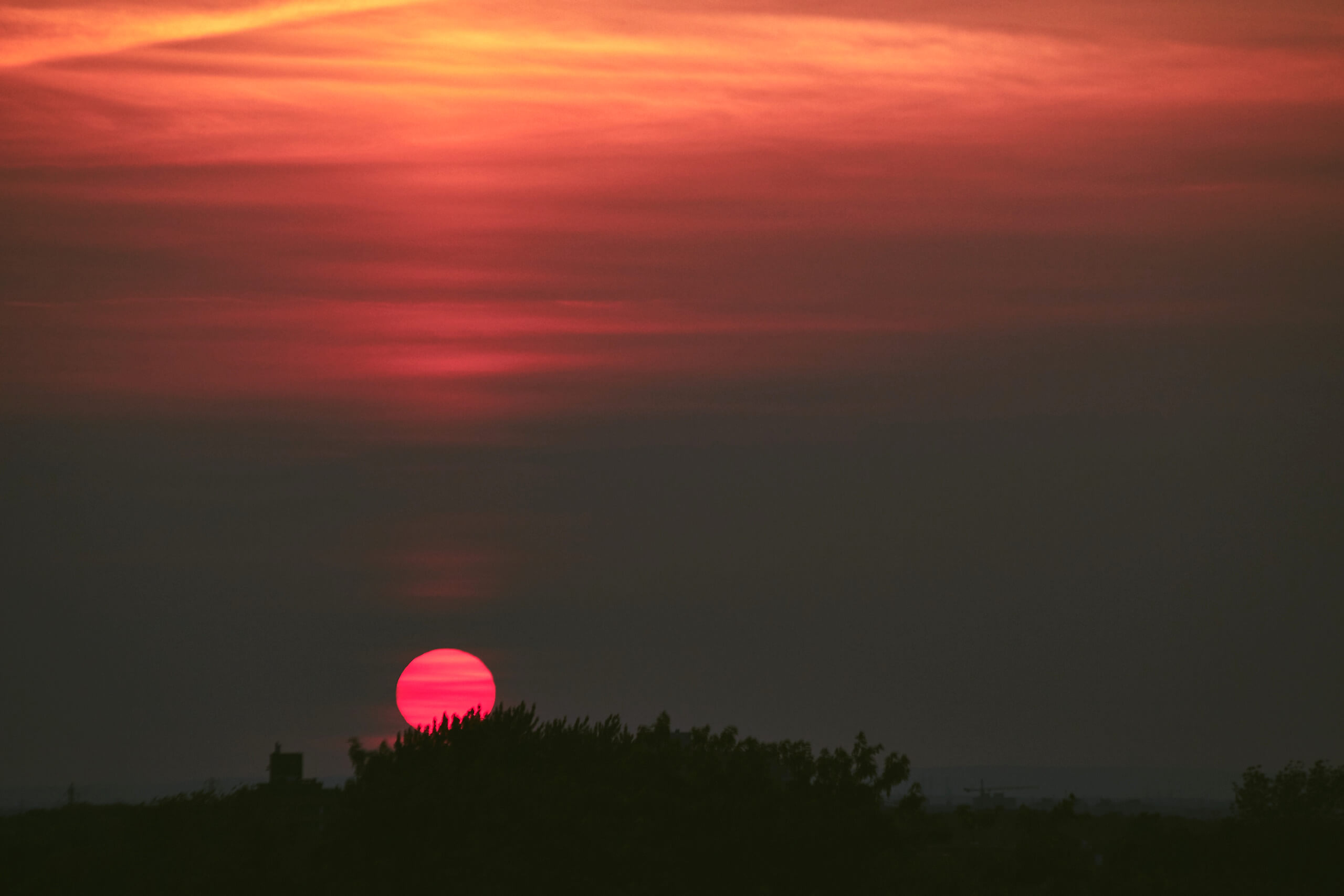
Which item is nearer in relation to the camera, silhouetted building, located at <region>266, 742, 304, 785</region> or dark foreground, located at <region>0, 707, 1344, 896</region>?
dark foreground, located at <region>0, 707, 1344, 896</region>

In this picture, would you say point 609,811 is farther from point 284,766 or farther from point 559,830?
point 284,766

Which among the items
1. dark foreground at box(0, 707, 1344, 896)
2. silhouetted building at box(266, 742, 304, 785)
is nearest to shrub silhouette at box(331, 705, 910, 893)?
dark foreground at box(0, 707, 1344, 896)

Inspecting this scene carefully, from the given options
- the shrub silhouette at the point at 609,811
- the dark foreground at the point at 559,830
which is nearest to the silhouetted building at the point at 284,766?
the dark foreground at the point at 559,830

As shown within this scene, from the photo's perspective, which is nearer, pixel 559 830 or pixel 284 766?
pixel 559 830

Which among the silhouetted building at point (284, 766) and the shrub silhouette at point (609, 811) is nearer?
the shrub silhouette at point (609, 811)

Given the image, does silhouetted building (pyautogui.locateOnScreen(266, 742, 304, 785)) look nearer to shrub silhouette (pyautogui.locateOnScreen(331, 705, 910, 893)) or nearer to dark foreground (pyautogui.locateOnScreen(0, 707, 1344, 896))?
dark foreground (pyautogui.locateOnScreen(0, 707, 1344, 896))

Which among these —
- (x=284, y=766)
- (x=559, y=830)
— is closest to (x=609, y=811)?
(x=559, y=830)

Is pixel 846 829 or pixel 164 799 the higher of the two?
pixel 164 799

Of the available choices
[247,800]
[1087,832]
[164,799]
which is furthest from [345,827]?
[1087,832]

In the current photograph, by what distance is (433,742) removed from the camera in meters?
48.2

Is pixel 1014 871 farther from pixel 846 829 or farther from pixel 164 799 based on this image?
pixel 164 799

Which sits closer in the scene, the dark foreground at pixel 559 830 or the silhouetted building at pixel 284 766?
the dark foreground at pixel 559 830

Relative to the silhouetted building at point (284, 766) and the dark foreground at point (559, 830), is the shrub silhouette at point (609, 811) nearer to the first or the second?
the dark foreground at point (559, 830)

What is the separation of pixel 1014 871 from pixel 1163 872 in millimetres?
7056
